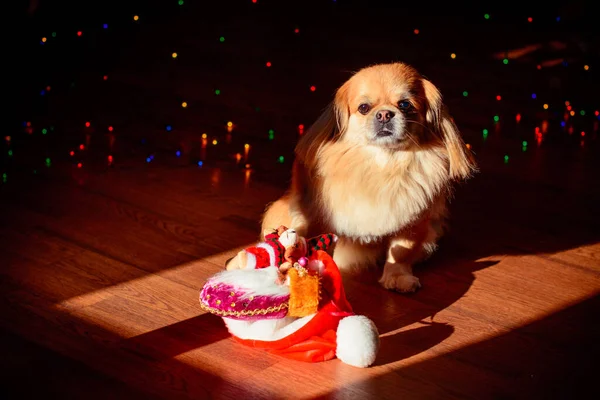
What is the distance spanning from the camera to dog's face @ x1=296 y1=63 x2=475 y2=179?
87.4 inches

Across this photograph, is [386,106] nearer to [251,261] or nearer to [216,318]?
[251,261]

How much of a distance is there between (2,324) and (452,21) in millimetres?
3905

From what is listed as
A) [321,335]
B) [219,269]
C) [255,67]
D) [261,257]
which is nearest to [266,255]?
[261,257]

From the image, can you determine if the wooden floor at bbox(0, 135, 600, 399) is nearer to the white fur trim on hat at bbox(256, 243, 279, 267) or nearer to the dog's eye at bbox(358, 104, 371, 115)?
the white fur trim on hat at bbox(256, 243, 279, 267)

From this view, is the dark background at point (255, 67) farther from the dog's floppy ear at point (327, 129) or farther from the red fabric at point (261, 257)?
the red fabric at point (261, 257)

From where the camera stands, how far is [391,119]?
2186mm

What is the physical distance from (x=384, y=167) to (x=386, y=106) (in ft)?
0.55

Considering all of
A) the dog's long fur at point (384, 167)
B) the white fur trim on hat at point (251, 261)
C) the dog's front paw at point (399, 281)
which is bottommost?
the dog's front paw at point (399, 281)

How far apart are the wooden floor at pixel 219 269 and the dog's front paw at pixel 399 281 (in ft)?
0.07

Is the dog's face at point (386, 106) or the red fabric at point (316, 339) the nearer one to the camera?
the red fabric at point (316, 339)

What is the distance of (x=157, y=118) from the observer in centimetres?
361

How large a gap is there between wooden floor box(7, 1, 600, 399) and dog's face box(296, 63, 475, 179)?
378 mm

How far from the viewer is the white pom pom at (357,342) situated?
191 centimetres

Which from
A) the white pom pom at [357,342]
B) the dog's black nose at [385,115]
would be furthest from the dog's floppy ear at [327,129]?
the white pom pom at [357,342]
